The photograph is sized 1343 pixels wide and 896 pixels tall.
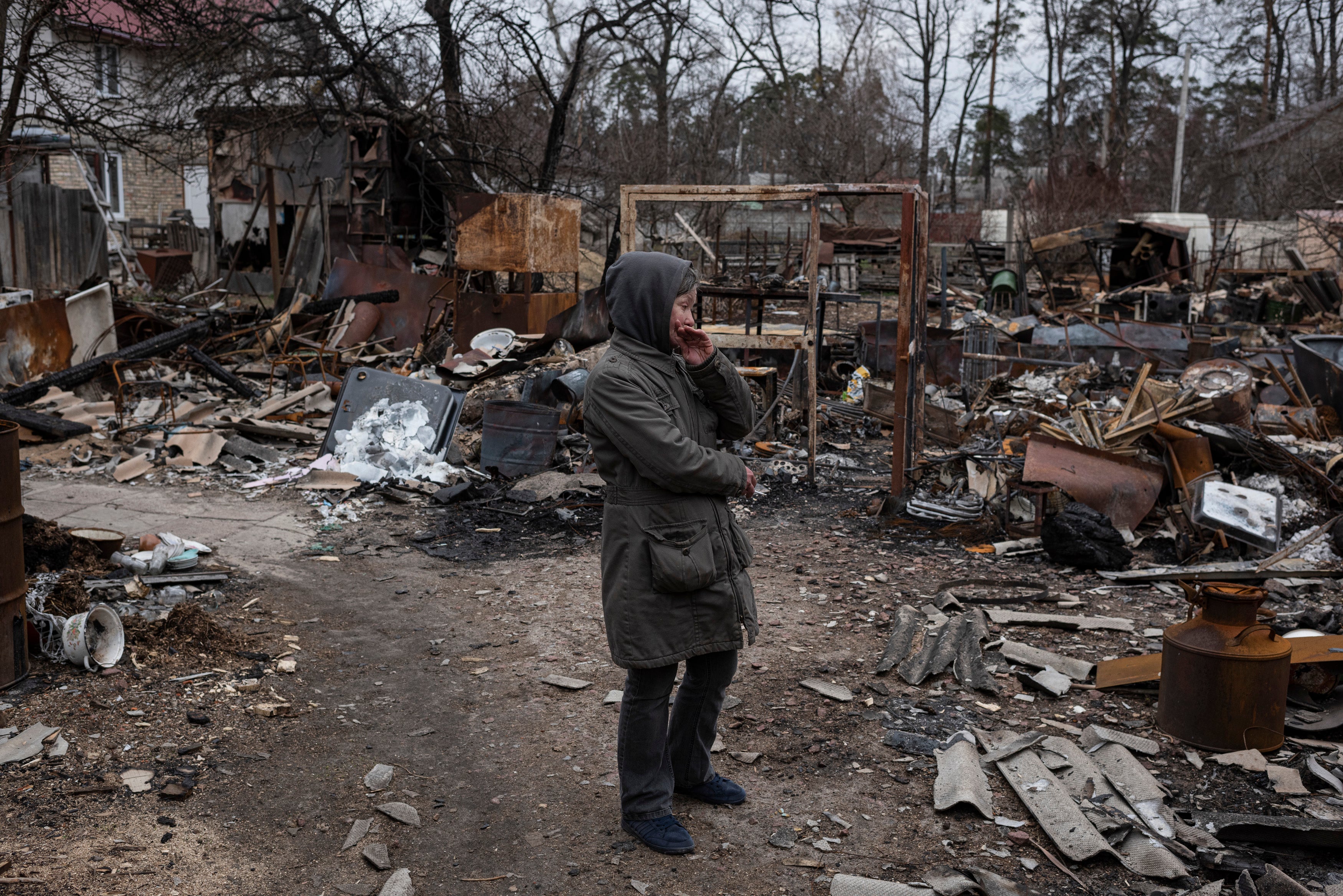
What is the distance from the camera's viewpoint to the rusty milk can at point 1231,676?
388cm

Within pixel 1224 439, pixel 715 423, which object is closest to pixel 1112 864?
pixel 715 423

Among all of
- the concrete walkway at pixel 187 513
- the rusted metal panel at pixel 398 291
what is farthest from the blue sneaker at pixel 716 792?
the rusted metal panel at pixel 398 291

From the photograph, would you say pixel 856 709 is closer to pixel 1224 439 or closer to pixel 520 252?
pixel 1224 439

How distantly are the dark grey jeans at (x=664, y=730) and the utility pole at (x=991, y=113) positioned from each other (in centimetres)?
3817

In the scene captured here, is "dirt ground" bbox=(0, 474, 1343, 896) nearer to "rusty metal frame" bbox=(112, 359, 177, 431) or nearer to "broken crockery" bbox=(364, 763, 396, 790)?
"broken crockery" bbox=(364, 763, 396, 790)

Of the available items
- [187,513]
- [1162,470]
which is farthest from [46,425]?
[1162,470]

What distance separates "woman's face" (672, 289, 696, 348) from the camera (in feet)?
9.72

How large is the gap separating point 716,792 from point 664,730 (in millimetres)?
481

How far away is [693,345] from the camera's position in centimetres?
304

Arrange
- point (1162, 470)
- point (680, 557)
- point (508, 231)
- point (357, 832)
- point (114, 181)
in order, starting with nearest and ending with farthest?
point (680, 557), point (357, 832), point (1162, 470), point (508, 231), point (114, 181)

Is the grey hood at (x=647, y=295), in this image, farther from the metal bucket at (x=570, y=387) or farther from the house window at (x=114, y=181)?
the house window at (x=114, y=181)

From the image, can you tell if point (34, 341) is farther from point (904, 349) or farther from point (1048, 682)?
point (1048, 682)

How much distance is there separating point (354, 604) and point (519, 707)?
5.98ft

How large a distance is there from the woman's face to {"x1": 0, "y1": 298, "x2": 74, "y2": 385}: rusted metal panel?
37.1 ft
